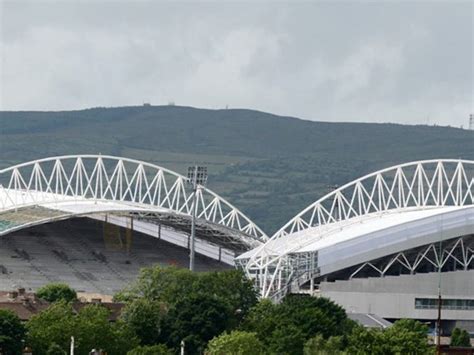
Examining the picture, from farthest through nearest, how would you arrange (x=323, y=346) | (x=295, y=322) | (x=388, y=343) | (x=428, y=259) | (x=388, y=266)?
(x=428, y=259) → (x=388, y=266) → (x=295, y=322) → (x=323, y=346) → (x=388, y=343)

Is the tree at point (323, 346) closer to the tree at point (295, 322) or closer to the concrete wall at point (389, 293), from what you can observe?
the tree at point (295, 322)

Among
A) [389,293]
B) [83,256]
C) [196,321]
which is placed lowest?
[196,321]

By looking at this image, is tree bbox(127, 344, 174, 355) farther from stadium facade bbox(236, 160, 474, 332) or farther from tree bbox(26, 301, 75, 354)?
stadium facade bbox(236, 160, 474, 332)

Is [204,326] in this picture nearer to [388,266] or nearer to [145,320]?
[145,320]

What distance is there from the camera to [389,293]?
14288 centimetres

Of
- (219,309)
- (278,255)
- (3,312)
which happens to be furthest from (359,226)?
(3,312)

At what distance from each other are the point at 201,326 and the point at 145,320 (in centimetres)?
343

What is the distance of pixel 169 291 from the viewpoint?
126 metres

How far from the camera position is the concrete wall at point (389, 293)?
142 metres

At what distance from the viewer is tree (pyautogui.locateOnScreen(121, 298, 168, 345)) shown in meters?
113

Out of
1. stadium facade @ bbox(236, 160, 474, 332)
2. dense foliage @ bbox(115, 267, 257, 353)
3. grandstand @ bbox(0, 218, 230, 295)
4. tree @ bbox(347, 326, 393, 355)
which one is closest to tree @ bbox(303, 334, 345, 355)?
tree @ bbox(347, 326, 393, 355)

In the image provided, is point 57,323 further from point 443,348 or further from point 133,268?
point 133,268

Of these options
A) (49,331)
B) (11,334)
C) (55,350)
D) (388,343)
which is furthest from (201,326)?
(388,343)

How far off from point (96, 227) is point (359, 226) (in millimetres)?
33489
